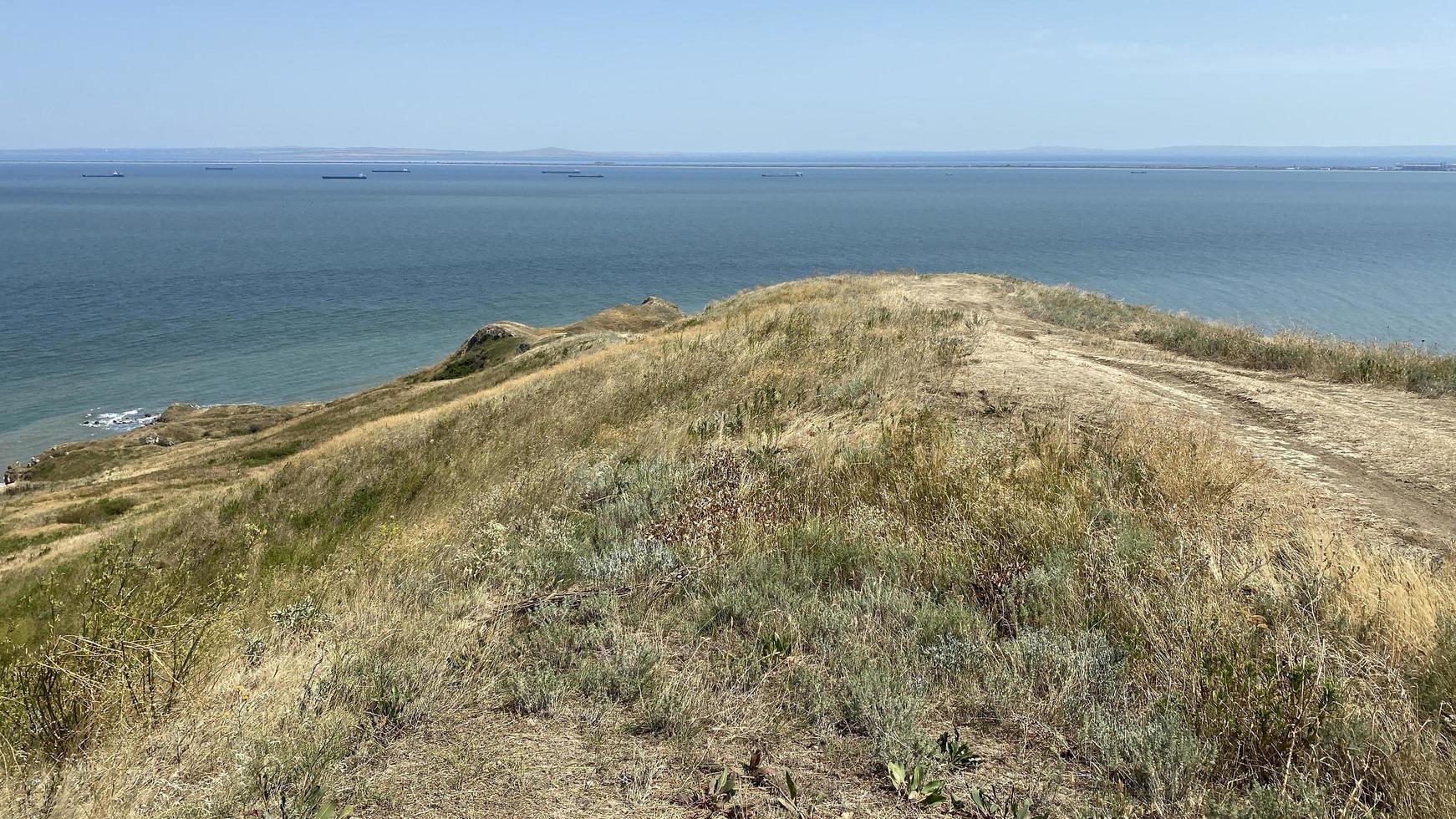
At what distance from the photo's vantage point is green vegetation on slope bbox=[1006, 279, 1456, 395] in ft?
35.2

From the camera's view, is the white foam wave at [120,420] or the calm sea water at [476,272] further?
the calm sea water at [476,272]

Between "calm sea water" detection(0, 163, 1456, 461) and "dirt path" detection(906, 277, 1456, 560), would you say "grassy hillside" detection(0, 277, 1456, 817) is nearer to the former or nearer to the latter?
"dirt path" detection(906, 277, 1456, 560)

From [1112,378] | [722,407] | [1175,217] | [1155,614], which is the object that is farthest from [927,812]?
[1175,217]

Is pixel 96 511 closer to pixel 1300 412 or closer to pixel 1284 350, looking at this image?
pixel 1300 412

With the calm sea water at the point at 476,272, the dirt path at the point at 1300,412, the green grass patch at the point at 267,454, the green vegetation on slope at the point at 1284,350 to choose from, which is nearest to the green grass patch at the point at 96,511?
the green grass patch at the point at 267,454

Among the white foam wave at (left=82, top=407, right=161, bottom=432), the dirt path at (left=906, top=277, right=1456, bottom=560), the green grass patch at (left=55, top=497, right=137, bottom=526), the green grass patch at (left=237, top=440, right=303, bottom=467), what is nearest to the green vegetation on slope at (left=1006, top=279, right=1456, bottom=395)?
the dirt path at (left=906, top=277, right=1456, bottom=560)

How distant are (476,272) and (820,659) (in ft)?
291

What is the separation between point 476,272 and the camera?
86.1 m

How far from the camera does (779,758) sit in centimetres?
358

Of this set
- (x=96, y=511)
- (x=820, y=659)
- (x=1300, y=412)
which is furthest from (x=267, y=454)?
(x=1300, y=412)

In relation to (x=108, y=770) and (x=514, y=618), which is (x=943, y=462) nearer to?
(x=514, y=618)

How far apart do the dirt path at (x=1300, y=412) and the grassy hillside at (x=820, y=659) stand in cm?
69

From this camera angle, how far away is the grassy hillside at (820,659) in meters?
3.27

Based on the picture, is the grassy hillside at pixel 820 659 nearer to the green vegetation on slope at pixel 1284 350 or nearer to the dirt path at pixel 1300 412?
the dirt path at pixel 1300 412
